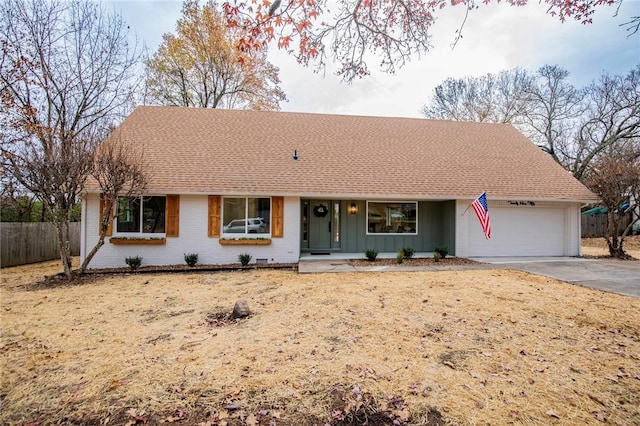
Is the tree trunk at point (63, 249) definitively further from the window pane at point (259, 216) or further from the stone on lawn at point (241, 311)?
the stone on lawn at point (241, 311)

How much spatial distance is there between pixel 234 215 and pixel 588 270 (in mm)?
10693

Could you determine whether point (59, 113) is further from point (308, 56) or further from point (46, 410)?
point (46, 410)

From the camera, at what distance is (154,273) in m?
9.77

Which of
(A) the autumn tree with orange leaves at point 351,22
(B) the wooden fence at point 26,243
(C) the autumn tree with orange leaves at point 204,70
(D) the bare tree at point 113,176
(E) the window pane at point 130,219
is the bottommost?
(B) the wooden fence at point 26,243

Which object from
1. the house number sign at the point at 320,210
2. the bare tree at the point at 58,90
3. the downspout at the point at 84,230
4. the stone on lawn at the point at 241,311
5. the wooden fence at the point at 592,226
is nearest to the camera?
the stone on lawn at the point at 241,311

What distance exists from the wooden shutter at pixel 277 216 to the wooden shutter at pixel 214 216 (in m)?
1.78

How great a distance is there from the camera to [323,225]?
41.6 feet

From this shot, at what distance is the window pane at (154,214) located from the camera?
1076 cm

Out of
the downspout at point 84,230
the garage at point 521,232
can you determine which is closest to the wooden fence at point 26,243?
the downspout at point 84,230

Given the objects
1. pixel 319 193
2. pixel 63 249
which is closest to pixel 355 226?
pixel 319 193

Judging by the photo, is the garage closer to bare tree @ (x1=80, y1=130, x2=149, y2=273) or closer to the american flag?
the american flag

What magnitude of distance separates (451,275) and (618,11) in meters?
6.22

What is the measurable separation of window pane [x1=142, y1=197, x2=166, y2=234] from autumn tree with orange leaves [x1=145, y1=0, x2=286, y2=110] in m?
11.6

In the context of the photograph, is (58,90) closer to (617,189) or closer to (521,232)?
(521,232)
